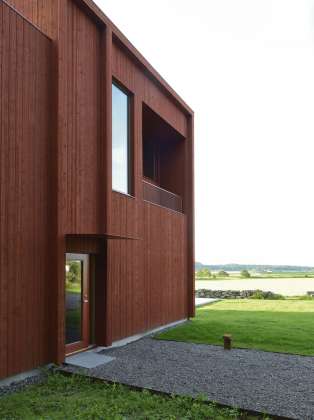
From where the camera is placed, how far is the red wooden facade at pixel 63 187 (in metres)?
7.15

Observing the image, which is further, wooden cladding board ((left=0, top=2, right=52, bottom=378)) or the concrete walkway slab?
the concrete walkway slab

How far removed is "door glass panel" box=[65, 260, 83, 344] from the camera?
8.68 m

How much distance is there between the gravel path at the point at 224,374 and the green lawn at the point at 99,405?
16.2 inches

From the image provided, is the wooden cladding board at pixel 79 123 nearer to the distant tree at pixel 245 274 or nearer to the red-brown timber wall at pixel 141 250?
the red-brown timber wall at pixel 141 250

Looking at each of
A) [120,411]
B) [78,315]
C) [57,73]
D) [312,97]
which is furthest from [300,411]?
[312,97]

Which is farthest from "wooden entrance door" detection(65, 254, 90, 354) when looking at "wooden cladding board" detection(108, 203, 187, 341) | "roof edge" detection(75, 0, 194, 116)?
"roof edge" detection(75, 0, 194, 116)

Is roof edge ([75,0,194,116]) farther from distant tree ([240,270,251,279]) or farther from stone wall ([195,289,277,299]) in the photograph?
distant tree ([240,270,251,279])

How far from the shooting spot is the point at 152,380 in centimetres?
709

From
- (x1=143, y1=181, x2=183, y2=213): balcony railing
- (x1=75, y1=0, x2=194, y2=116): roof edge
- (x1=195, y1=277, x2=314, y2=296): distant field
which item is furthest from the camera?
(x1=195, y1=277, x2=314, y2=296): distant field

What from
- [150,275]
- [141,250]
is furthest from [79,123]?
[150,275]

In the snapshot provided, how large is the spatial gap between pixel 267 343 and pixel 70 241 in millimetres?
5413

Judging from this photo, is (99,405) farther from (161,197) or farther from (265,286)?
(265,286)

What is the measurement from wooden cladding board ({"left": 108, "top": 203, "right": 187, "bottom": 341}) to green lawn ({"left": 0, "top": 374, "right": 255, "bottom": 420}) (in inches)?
138

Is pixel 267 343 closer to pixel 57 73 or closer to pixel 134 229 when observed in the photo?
pixel 134 229
